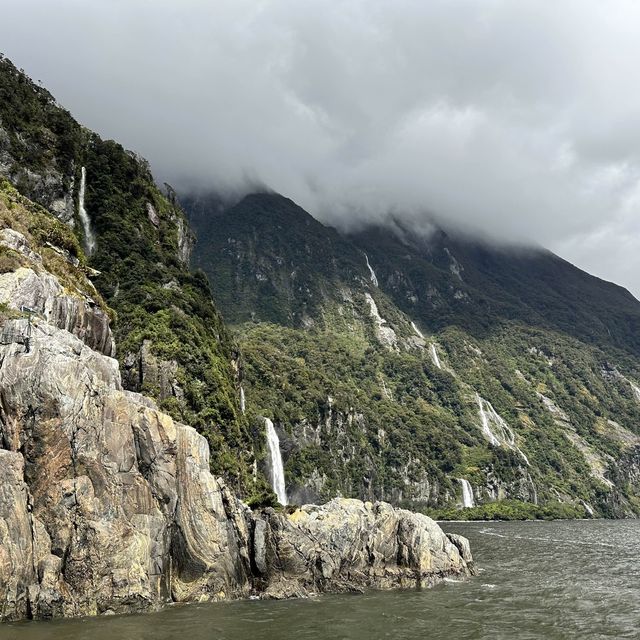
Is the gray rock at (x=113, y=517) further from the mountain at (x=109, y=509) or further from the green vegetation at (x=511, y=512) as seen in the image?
the green vegetation at (x=511, y=512)

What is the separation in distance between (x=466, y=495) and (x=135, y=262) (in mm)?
120755

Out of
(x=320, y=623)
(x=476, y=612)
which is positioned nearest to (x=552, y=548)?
(x=476, y=612)

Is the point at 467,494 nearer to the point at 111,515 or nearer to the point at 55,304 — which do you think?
the point at 55,304

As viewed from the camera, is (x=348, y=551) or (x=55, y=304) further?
(x=55, y=304)

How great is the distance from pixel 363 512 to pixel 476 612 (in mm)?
13776

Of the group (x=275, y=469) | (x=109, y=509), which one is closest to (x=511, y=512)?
(x=275, y=469)

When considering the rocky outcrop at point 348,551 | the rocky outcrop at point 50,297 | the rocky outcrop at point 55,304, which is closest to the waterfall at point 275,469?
the rocky outcrop at point 348,551

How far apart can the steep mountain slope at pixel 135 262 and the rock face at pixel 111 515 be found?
32603 millimetres

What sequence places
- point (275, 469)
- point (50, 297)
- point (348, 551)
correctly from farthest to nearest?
1. point (275, 469)
2. point (50, 297)
3. point (348, 551)

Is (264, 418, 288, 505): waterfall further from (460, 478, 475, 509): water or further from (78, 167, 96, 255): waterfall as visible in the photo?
(460, 478, 475, 509): water

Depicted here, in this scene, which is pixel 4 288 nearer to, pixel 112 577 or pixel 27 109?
pixel 112 577

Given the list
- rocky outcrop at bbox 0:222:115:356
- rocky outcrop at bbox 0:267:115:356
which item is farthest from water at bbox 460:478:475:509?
rocky outcrop at bbox 0:267:115:356

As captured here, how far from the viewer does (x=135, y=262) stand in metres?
90.9

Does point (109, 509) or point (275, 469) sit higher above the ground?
point (275, 469)
